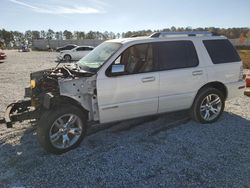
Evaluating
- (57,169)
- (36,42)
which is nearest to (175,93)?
(57,169)

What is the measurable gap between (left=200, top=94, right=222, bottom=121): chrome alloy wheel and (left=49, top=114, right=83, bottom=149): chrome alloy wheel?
2884 mm

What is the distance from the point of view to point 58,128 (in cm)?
456

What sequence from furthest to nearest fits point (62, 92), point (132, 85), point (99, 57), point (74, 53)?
1. point (74, 53)
2. point (99, 57)
3. point (132, 85)
4. point (62, 92)

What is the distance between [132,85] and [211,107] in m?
2.23

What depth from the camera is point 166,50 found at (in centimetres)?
530

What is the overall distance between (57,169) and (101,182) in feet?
2.66

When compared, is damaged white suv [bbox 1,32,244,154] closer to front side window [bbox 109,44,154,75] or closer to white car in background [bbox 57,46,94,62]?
front side window [bbox 109,44,154,75]

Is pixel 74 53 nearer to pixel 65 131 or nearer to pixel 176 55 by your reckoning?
pixel 176 55

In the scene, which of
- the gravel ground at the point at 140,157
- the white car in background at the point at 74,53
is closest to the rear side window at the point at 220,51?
the gravel ground at the point at 140,157

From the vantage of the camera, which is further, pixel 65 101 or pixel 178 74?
pixel 178 74

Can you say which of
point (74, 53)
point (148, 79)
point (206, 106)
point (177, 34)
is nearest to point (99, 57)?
point (148, 79)

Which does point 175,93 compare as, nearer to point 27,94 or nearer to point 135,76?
point 135,76

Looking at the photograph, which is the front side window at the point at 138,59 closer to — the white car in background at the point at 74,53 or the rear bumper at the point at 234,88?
the rear bumper at the point at 234,88

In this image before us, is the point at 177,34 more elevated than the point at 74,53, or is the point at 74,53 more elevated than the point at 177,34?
the point at 177,34
